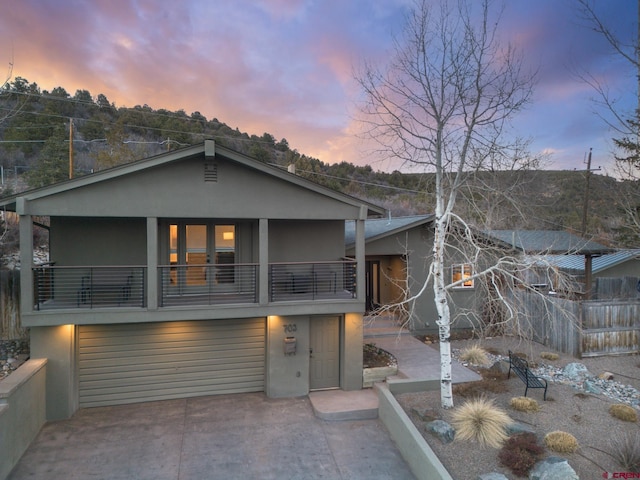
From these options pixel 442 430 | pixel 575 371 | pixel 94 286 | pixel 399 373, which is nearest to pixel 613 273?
pixel 575 371

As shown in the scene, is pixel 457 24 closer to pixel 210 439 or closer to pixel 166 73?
pixel 210 439

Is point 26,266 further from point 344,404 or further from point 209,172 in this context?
point 344,404

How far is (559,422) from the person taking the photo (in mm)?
7223

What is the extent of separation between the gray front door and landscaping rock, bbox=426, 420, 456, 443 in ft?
11.7

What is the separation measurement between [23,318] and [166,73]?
74.3 feet

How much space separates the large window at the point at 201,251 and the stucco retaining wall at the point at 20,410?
11.7 ft

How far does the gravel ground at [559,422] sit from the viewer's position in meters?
5.89

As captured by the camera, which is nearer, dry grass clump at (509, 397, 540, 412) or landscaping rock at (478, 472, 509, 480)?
landscaping rock at (478, 472, 509, 480)

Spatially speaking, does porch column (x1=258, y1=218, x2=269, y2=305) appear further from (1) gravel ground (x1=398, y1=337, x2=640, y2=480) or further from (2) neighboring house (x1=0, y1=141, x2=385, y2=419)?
(1) gravel ground (x1=398, y1=337, x2=640, y2=480)

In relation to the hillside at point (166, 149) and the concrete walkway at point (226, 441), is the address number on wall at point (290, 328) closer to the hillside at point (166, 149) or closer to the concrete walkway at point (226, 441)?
the concrete walkway at point (226, 441)

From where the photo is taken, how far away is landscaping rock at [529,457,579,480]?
538 centimetres

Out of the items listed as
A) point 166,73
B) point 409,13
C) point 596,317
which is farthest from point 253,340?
point 166,73

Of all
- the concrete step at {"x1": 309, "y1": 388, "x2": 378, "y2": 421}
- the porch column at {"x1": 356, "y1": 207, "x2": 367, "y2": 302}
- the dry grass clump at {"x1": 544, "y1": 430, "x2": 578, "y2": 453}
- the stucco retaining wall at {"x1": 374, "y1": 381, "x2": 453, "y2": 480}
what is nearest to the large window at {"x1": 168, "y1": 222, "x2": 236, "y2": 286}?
the porch column at {"x1": 356, "y1": 207, "x2": 367, "y2": 302}

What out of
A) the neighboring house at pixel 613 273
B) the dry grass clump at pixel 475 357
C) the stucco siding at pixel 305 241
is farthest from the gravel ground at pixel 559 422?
the neighboring house at pixel 613 273
